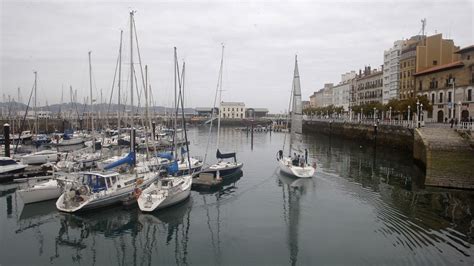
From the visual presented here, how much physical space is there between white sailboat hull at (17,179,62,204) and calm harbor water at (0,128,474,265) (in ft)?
2.19

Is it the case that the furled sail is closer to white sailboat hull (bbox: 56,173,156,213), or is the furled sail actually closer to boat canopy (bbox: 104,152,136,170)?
boat canopy (bbox: 104,152,136,170)

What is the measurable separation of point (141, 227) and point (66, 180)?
7732mm

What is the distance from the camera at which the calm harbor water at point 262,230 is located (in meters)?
19.0

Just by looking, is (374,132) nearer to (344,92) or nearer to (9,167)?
(9,167)

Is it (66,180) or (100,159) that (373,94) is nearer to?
(100,159)

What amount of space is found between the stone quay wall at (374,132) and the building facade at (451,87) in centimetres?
862

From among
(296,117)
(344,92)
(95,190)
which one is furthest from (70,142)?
(344,92)

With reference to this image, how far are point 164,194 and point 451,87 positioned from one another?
62462 millimetres

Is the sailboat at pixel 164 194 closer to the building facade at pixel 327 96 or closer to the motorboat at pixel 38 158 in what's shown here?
the motorboat at pixel 38 158

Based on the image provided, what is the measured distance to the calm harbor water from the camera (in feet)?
62.3

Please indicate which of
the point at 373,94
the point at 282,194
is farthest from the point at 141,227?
the point at 373,94

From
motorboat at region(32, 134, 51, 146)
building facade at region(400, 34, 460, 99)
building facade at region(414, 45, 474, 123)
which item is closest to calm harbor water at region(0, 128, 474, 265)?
building facade at region(414, 45, 474, 123)

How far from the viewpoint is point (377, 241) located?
2088cm

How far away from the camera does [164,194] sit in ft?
87.6
